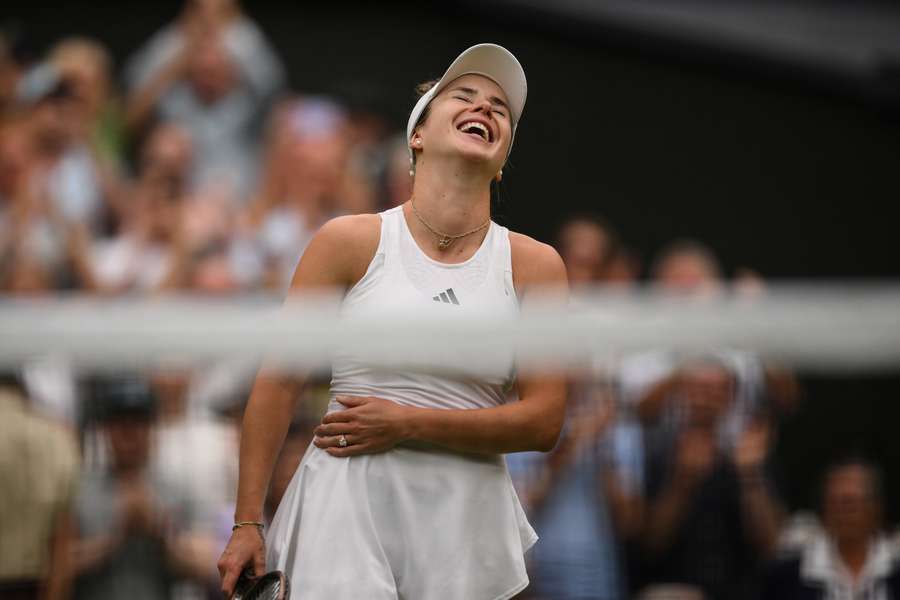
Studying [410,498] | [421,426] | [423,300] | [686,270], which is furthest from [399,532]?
[686,270]

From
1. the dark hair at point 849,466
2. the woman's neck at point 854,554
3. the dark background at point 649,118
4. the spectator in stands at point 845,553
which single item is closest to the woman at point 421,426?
the spectator in stands at point 845,553

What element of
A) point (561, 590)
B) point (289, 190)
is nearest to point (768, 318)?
point (561, 590)

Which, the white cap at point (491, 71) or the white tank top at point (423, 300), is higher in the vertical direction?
the white cap at point (491, 71)

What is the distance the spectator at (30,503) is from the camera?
362 cm

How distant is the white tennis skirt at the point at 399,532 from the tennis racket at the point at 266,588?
0.08m

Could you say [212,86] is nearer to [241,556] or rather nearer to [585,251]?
[585,251]

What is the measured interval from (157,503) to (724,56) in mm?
4753

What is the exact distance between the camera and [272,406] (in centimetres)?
273

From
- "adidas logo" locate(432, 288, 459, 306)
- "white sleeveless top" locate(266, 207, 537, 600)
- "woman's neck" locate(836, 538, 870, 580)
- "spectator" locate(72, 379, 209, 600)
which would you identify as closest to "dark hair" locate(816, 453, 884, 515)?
"woman's neck" locate(836, 538, 870, 580)

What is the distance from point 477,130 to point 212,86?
4.10m

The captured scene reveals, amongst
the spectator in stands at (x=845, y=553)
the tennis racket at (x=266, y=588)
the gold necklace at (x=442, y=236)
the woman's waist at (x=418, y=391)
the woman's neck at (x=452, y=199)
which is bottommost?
the spectator in stands at (x=845, y=553)

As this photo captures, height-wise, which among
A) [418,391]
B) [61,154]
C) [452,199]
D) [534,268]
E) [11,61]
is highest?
[11,61]

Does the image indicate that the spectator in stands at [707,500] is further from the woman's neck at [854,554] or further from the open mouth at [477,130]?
the open mouth at [477,130]

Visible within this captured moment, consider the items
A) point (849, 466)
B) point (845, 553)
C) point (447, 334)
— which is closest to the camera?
point (447, 334)
